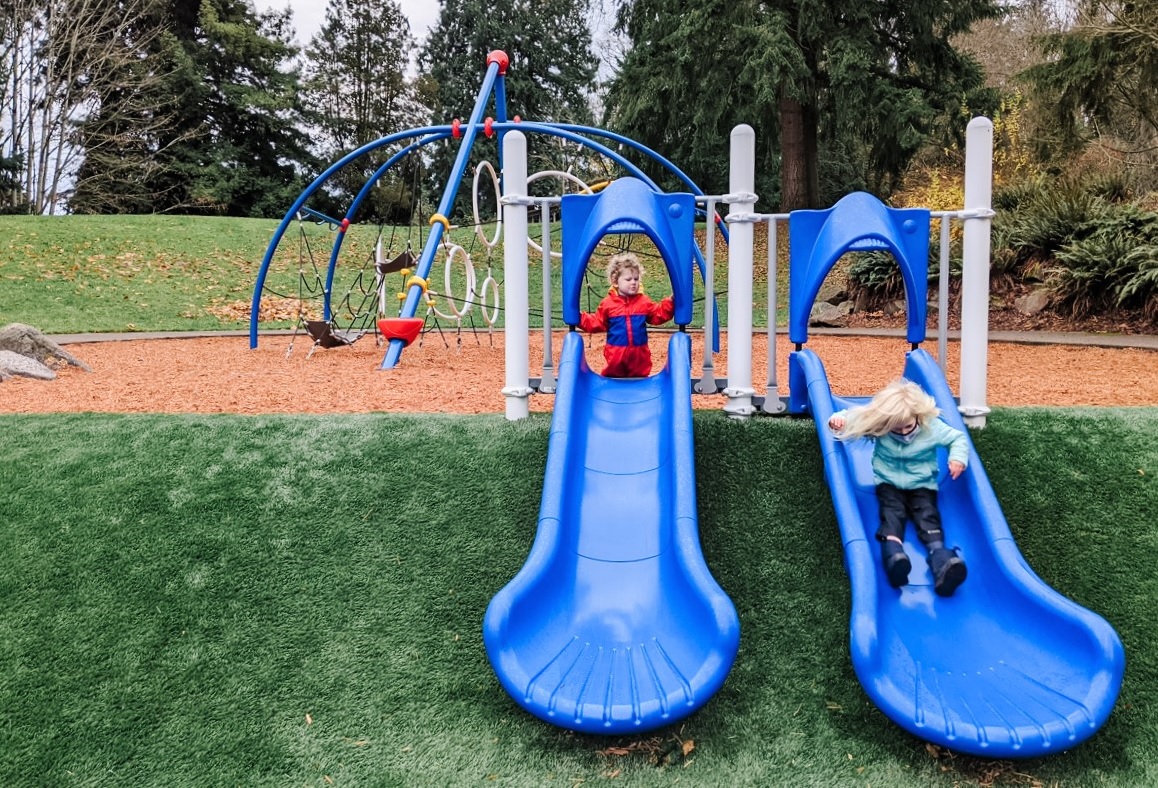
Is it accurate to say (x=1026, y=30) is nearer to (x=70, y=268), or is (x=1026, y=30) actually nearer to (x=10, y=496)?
(x=70, y=268)

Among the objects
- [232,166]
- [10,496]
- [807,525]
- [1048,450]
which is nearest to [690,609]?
[807,525]

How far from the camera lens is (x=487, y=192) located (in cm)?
3241

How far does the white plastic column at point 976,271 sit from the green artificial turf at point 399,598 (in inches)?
9.2

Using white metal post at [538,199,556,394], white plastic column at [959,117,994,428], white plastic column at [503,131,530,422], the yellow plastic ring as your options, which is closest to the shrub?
white plastic column at [959,117,994,428]

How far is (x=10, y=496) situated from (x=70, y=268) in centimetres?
1385

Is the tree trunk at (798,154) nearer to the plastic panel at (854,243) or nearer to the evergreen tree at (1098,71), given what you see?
the evergreen tree at (1098,71)

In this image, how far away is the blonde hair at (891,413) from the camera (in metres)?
3.48

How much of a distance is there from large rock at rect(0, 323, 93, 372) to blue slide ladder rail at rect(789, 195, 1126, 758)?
8.11 m

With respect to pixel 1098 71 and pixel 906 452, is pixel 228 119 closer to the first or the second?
pixel 1098 71

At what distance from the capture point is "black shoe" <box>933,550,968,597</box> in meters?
3.17

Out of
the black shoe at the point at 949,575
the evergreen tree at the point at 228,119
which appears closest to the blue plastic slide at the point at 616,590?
the black shoe at the point at 949,575

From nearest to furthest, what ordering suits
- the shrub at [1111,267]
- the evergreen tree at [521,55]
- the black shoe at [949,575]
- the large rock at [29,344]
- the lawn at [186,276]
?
the black shoe at [949,575], the large rock at [29,344], the shrub at [1111,267], the lawn at [186,276], the evergreen tree at [521,55]

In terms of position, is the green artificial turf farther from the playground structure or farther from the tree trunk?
the tree trunk

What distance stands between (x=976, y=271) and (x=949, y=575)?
2062 mm
